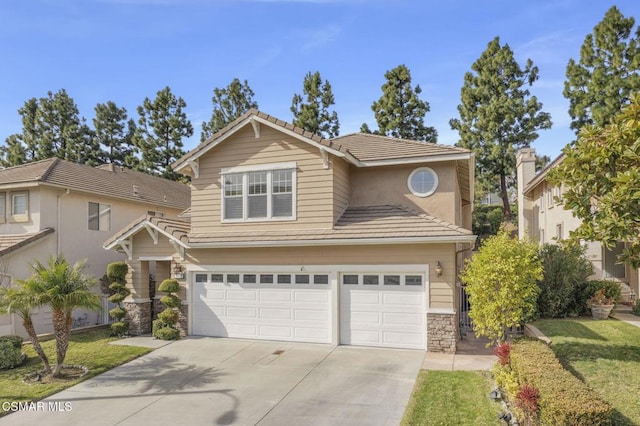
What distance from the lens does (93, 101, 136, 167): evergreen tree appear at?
4203cm

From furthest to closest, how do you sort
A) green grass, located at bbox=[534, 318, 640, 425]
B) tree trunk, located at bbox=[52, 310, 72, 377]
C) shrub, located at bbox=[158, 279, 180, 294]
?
shrub, located at bbox=[158, 279, 180, 294]
tree trunk, located at bbox=[52, 310, 72, 377]
green grass, located at bbox=[534, 318, 640, 425]

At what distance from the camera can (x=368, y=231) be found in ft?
39.2

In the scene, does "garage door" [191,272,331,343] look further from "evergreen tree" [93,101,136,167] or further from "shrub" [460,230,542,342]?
"evergreen tree" [93,101,136,167]

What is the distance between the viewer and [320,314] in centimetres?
1251

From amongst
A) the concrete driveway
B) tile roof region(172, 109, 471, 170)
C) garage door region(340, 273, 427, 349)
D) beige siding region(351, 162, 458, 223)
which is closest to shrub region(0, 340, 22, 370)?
the concrete driveway

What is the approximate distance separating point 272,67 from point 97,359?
10627 millimetres

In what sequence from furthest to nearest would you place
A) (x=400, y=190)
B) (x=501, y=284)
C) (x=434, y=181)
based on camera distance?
(x=400, y=190)
(x=434, y=181)
(x=501, y=284)

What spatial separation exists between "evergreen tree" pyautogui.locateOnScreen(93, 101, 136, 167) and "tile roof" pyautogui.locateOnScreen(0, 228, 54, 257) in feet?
89.4

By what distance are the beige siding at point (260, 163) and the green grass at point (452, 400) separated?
543cm

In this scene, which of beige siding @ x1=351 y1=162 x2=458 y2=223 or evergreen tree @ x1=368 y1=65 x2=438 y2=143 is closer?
beige siding @ x1=351 y1=162 x2=458 y2=223

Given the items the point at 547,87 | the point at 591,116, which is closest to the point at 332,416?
the point at 591,116

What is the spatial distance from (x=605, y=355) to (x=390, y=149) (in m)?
8.12

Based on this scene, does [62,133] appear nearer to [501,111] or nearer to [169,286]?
[169,286]

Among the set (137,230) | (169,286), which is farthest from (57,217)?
(169,286)
